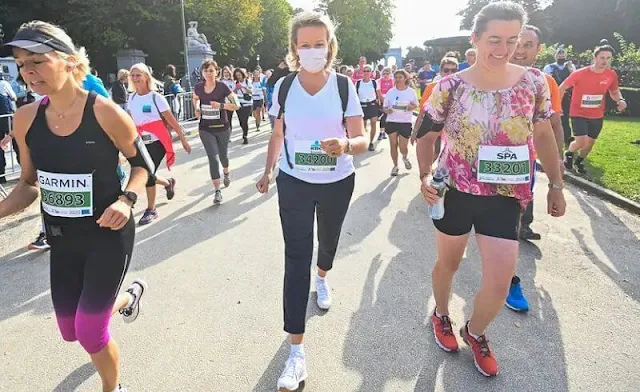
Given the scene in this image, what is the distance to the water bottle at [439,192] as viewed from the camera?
264 centimetres

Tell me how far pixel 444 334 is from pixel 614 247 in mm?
2971

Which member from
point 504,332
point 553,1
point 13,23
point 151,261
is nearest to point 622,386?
point 504,332

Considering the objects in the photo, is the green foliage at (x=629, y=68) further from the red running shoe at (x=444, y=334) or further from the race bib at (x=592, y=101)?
the red running shoe at (x=444, y=334)

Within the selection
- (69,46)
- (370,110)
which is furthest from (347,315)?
(370,110)

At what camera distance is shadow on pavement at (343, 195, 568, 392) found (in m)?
→ 2.83

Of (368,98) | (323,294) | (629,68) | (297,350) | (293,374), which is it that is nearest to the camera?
(293,374)

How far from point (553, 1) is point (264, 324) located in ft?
180

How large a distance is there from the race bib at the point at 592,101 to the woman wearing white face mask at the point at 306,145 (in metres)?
5.91

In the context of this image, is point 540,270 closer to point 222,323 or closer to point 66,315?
point 222,323

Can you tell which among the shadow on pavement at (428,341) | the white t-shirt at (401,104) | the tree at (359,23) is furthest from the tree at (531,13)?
the shadow on pavement at (428,341)

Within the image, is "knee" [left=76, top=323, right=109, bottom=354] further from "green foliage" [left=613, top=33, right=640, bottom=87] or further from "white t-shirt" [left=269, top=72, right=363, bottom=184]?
"green foliage" [left=613, top=33, right=640, bottom=87]

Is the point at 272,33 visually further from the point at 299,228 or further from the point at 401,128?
the point at 299,228

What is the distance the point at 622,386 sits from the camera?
9.09 ft

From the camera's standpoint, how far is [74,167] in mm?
2279
